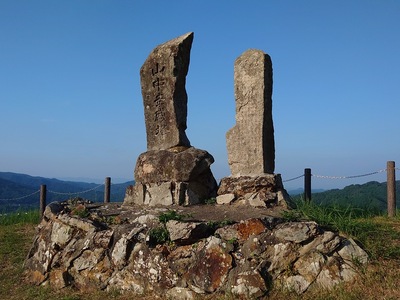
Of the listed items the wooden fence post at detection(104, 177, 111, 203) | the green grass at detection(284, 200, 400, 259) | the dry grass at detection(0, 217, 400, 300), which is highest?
the wooden fence post at detection(104, 177, 111, 203)

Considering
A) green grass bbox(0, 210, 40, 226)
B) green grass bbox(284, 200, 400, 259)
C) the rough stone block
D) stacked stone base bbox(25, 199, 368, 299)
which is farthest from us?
green grass bbox(0, 210, 40, 226)

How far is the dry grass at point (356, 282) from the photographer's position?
4.49 meters

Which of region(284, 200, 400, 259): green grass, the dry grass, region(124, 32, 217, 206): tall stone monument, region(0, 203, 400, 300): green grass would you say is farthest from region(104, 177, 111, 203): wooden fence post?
region(284, 200, 400, 259): green grass

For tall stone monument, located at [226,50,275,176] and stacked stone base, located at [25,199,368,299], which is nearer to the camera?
stacked stone base, located at [25,199,368,299]

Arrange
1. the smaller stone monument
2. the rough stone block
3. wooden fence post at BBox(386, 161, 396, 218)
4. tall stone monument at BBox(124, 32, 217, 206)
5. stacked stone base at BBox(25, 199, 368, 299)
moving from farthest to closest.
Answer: wooden fence post at BBox(386, 161, 396, 218) → the rough stone block → tall stone monument at BBox(124, 32, 217, 206) → the smaller stone monument → stacked stone base at BBox(25, 199, 368, 299)

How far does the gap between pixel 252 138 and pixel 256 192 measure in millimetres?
938

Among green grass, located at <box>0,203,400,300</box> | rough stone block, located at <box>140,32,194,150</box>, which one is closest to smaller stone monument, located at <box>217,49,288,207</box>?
green grass, located at <box>0,203,400,300</box>

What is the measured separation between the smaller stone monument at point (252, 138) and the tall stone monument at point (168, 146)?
475 mm

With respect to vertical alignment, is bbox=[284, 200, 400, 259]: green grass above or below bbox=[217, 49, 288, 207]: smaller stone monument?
below

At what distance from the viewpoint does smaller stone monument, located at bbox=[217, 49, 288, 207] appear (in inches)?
270

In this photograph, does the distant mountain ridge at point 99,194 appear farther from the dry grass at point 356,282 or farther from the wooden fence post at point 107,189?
the dry grass at point 356,282

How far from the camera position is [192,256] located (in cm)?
538

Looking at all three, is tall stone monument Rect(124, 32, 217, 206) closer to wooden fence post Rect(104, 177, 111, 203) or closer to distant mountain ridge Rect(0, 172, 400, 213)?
distant mountain ridge Rect(0, 172, 400, 213)

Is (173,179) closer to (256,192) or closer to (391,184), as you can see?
(256,192)
